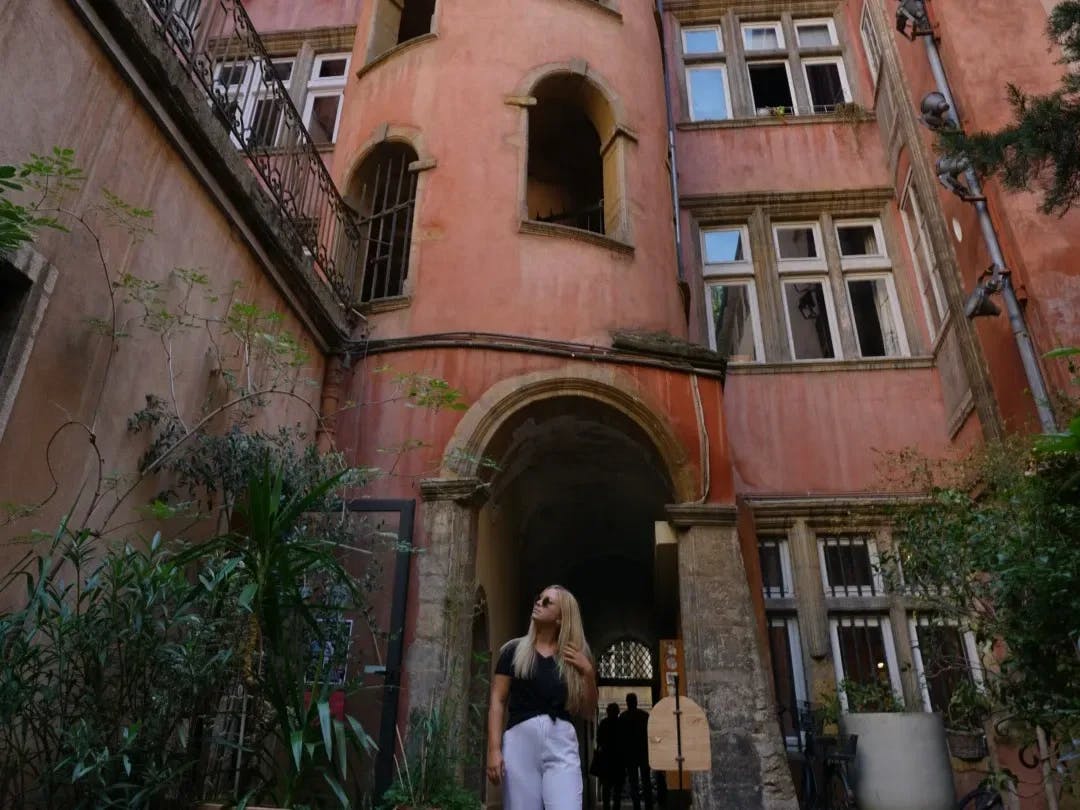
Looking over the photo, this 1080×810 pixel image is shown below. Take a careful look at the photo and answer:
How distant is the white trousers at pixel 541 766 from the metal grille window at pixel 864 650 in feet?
18.3

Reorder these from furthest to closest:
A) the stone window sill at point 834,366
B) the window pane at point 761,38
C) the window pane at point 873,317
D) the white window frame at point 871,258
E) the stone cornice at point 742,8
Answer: the stone cornice at point 742,8, the window pane at point 761,38, the white window frame at point 871,258, the window pane at point 873,317, the stone window sill at point 834,366

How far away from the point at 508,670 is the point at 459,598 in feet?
7.64

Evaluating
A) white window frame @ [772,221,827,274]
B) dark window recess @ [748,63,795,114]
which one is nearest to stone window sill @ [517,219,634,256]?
white window frame @ [772,221,827,274]

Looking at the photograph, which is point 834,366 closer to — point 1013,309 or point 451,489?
point 1013,309

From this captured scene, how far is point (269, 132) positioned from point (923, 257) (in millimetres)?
7949

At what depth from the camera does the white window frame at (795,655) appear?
809 centimetres

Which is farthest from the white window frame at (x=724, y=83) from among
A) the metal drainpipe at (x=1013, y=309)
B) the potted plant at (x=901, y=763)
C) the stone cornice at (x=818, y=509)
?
the potted plant at (x=901, y=763)

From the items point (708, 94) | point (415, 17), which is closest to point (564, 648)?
point (415, 17)

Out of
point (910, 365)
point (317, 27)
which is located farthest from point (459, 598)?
point (317, 27)

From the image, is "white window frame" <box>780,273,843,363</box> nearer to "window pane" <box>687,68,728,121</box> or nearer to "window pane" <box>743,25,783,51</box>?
"window pane" <box>687,68,728,121</box>

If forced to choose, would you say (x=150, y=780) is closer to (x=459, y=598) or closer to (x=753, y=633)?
(x=459, y=598)

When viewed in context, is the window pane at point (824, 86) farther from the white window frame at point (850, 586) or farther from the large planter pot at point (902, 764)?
the large planter pot at point (902, 764)

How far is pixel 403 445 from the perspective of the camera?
6547 mm

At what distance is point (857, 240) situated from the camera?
36.3 ft
